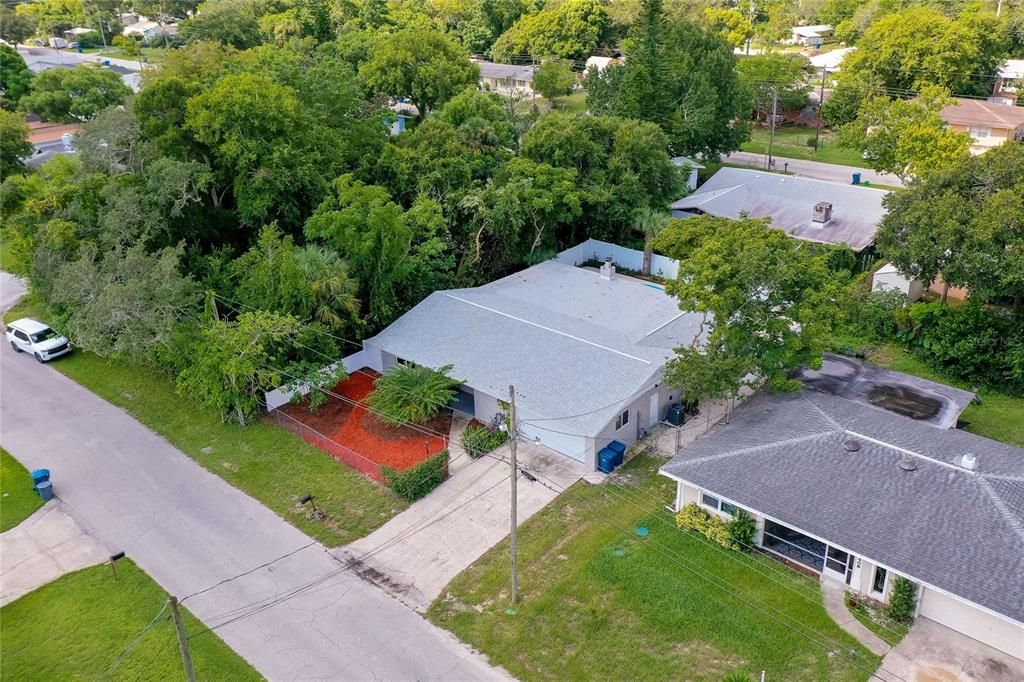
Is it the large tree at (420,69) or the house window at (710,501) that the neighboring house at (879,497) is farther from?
the large tree at (420,69)

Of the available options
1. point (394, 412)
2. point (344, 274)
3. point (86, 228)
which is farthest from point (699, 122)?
point (86, 228)

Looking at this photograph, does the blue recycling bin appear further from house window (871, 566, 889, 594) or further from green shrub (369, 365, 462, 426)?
house window (871, 566, 889, 594)

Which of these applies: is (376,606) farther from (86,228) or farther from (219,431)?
A: (86,228)

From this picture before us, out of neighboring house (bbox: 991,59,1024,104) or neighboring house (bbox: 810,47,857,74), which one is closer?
neighboring house (bbox: 991,59,1024,104)

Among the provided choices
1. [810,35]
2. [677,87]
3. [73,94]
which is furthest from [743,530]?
[810,35]

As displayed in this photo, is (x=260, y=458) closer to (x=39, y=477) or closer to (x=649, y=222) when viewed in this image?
(x=39, y=477)

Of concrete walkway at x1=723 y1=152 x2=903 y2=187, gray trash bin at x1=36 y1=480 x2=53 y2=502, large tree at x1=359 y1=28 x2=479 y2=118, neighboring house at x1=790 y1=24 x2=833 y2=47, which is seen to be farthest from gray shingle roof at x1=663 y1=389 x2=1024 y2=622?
neighboring house at x1=790 y1=24 x2=833 y2=47
